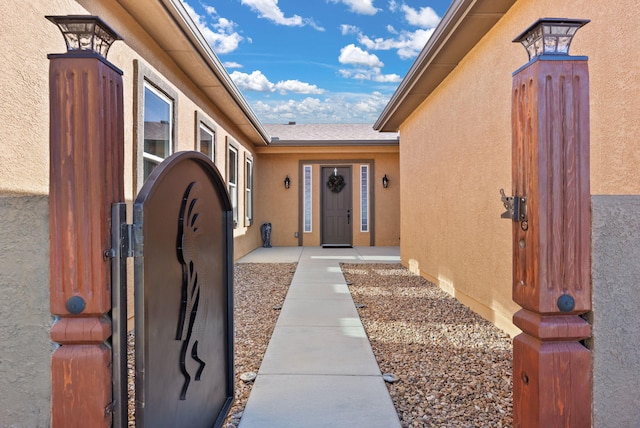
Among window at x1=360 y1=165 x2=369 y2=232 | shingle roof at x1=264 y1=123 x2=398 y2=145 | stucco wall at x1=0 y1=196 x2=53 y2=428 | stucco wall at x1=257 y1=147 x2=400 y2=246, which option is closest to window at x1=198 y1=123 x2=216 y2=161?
shingle roof at x1=264 y1=123 x2=398 y2=145

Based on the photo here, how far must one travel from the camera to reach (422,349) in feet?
11.3

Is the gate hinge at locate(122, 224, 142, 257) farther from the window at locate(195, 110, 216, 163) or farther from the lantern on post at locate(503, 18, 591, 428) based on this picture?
the window at locate(195, 110, 216, 163)

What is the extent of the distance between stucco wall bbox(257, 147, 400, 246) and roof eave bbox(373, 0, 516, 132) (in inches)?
203

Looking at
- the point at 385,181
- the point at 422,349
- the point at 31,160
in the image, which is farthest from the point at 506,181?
the point at 385,181

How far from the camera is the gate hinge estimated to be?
1.32 m

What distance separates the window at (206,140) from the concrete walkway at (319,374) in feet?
10.2

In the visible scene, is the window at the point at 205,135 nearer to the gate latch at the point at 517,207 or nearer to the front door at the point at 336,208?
the gate latch at the point at 517,207

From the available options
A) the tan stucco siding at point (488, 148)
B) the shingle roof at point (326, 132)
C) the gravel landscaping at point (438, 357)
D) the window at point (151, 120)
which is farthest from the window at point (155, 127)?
the shingle roof at point (326, 132)

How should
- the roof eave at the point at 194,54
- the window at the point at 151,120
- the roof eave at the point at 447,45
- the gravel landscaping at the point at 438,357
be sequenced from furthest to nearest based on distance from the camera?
the window at the point at 151,120 → the roof eave at the point at 194,54 → the roof eave at the point at 447,45 → the gravel landscaping at the point at 438,357

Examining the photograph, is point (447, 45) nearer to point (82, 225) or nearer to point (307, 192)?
point (82, 225)

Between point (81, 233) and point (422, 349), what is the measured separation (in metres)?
2.96

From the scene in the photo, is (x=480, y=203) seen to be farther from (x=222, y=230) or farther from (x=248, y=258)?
(x=248, y=258)

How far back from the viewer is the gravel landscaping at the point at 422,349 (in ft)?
7.91

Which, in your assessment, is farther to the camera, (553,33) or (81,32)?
(553,33)
